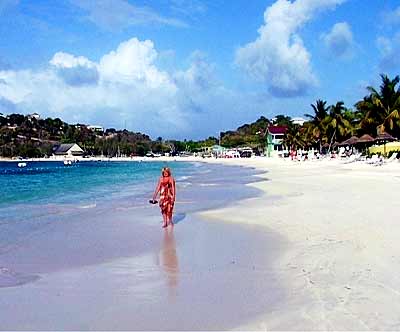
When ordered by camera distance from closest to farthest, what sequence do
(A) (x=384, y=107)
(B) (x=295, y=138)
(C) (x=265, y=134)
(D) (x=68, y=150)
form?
(A) (x=384, y=107)
(B) (x=295, y=138)
(C) (x=265, y=134)
(D) (x=68, y=150)

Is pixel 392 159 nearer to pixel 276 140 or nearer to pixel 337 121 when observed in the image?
pixel 337 121

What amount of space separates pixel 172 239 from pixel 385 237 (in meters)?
4.15

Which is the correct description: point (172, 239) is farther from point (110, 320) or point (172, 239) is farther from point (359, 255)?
point (110, 320)

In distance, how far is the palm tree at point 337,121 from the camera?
65125 millimetres

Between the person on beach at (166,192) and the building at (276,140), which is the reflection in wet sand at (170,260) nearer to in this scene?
the person on beach at (166,192)

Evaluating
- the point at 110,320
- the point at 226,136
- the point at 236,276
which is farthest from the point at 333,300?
the point at 226,136

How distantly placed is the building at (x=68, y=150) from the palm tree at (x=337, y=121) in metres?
116

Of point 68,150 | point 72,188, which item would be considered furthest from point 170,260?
point 68,150

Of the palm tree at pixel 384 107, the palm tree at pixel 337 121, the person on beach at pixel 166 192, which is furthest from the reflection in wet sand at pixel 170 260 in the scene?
the palm tree at pixel 337 121

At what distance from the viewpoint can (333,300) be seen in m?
5.66

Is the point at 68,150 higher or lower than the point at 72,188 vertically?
higher

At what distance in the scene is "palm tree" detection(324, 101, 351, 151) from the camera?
65.1 m

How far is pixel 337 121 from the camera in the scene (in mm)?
65562

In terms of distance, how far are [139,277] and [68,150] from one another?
168m
